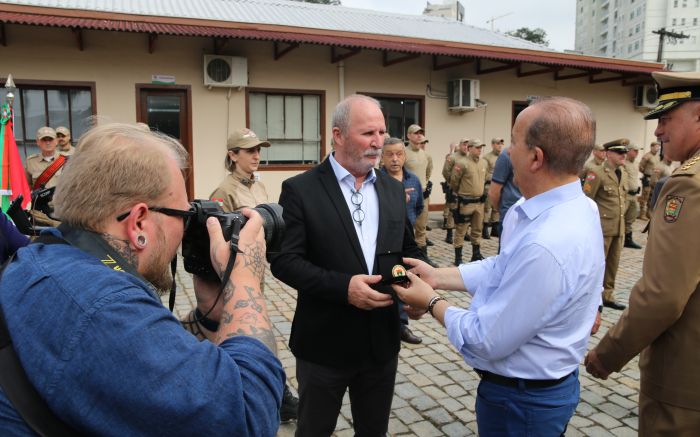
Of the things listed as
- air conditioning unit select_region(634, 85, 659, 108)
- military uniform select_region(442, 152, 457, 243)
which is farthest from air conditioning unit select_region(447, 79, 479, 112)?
air conditioning unit select_region(634, 85, 659, 108)

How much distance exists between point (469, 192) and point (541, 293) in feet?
24.2

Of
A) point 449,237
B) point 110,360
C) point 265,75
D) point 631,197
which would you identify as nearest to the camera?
point 110,360

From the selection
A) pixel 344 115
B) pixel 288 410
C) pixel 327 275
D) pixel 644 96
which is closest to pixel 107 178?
pixel 327 275

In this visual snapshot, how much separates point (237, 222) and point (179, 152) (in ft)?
0.80

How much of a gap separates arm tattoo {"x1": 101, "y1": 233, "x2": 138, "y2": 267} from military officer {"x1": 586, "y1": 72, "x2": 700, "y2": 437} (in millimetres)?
1800

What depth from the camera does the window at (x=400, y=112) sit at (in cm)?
1172

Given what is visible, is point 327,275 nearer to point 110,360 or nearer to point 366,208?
point 366,208

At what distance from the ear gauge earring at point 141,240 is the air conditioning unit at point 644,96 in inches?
615

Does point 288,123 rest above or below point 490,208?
above

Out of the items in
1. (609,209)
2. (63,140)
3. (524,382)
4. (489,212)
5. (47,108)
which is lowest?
(489,212)

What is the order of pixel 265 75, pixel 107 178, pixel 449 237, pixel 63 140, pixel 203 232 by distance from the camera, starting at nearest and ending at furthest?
pixel 107 178 < pixel 203 232 < pixel 63 140 < pixel 449 237 < pixel 265 75

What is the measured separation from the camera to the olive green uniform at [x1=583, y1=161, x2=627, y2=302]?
6.10 m

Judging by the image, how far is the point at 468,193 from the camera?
889 centimetres

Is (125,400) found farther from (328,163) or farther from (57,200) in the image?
(328,163)
